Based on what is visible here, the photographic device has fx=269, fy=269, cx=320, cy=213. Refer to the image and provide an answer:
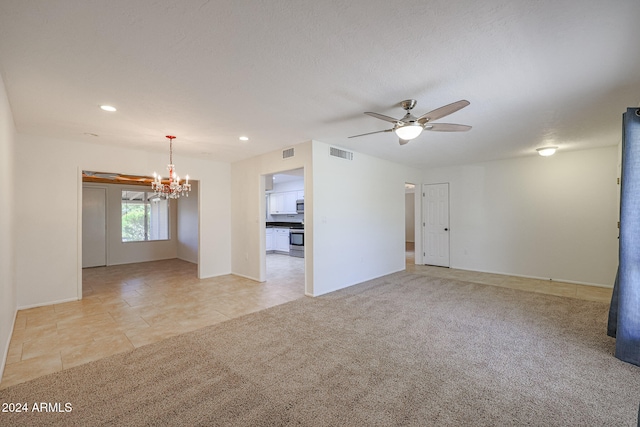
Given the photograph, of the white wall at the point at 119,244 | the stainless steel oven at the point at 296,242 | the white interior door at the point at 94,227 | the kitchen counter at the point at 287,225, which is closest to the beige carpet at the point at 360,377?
the stainless steel oven at the point at 296,242

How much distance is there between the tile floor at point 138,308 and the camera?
9.02 ft

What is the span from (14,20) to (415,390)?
373cm

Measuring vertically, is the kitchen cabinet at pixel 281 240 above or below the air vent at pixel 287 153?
below

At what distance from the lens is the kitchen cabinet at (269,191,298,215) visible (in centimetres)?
988

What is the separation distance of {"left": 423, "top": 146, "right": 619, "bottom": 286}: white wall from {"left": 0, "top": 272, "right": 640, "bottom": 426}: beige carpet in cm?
220

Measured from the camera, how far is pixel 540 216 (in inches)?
225

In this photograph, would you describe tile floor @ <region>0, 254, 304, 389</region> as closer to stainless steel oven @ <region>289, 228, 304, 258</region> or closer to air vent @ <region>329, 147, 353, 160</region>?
stainless steel oven @ <region>289, 228, 304, 258</region>

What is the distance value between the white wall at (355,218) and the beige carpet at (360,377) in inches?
52.8

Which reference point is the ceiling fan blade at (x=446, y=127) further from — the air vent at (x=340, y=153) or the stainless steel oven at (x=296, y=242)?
the stainless steel oven at (x=296, y=242)

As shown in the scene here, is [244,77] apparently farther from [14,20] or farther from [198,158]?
[198,158]

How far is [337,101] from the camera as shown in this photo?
116 inches

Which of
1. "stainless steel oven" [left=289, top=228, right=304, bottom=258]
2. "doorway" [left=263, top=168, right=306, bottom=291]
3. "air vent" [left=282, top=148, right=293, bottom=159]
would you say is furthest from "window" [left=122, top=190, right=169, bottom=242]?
"air vent" [left=282, top=148, right=293, bottom=159]

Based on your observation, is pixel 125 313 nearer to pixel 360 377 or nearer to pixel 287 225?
pixel 360 377

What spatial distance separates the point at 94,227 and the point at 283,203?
568cm
